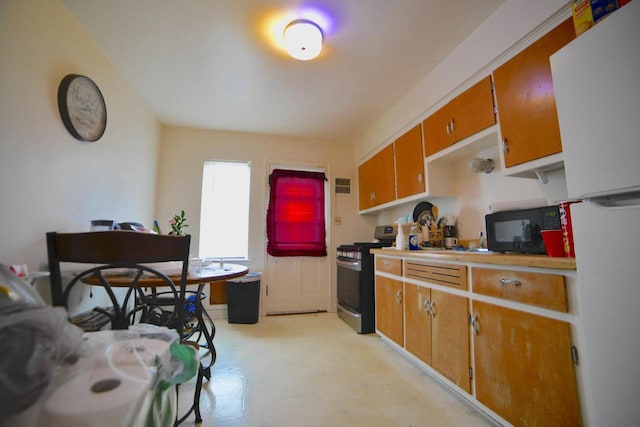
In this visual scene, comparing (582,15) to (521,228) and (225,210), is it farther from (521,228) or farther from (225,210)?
(225,210)

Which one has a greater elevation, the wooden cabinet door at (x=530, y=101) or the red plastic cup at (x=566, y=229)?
the wooden cabinet door at (x=530, y=101)

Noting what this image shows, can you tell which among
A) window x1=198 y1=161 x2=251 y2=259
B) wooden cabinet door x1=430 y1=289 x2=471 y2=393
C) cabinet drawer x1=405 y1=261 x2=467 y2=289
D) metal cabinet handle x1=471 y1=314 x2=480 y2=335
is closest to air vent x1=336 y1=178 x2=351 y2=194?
window x1=198 y1=161 x2=251 y2=259

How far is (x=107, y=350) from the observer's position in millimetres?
527

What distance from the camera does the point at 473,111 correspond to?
1933 millimetres

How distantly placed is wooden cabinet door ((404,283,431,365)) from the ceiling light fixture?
6.62 feet

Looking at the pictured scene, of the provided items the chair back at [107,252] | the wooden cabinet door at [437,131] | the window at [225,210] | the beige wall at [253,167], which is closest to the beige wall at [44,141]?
the chair back at [107,252]

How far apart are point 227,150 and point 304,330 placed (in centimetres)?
264

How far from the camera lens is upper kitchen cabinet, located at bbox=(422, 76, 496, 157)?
1832 millimetres

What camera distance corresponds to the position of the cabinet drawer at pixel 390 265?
2277 mm

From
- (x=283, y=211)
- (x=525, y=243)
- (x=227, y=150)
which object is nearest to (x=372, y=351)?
(x=525, y=243)

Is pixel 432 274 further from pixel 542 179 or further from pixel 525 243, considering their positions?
pixel 542 179

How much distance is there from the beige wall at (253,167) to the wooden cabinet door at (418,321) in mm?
1842

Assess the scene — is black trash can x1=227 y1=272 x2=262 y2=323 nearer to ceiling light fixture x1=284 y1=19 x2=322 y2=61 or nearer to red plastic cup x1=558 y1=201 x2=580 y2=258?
ceiling light fixture x1=284 y1=19 x2=322 y2=61

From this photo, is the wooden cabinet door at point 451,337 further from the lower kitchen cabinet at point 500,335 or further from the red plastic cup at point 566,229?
the red plastic cup at point 566,229
